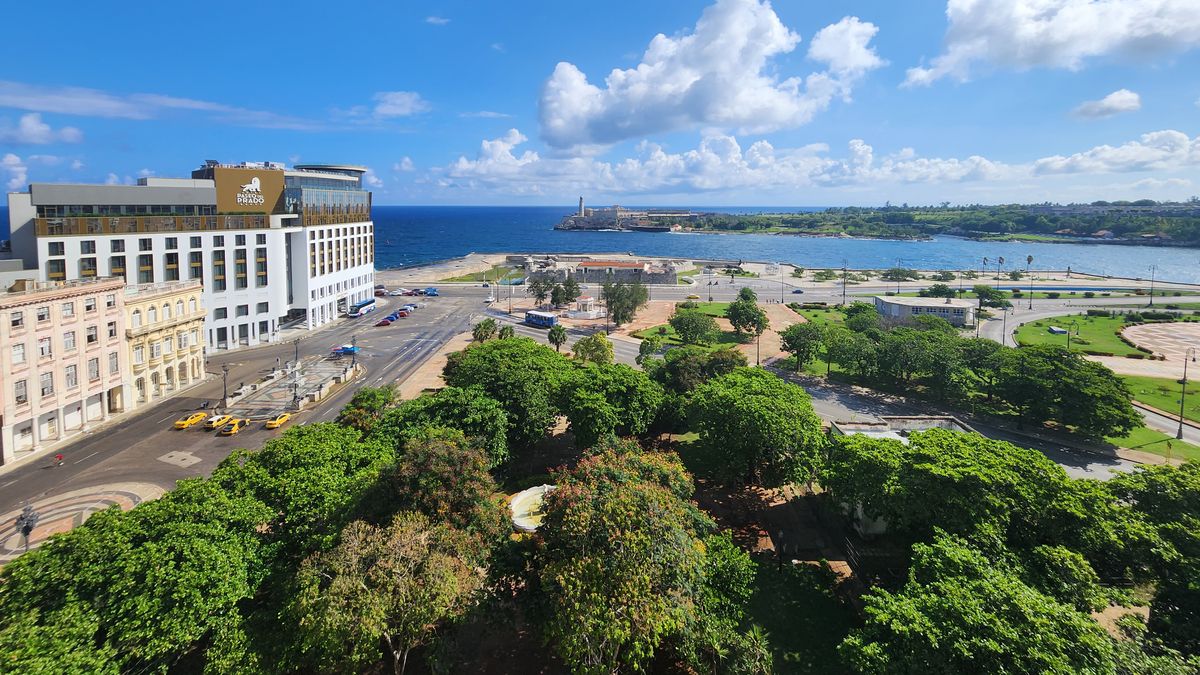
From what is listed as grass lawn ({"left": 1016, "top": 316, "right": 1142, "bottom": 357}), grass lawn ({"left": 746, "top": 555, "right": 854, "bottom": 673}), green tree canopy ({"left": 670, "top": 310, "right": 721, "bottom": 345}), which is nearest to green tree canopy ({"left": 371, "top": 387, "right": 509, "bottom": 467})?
grass lawn ({"left": 746, "top": 555, "right": 854, "bottom": 673})

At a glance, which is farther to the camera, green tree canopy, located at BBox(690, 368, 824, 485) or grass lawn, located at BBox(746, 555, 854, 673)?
green tree canopy, located at BBox(690, 368, 824, 485)

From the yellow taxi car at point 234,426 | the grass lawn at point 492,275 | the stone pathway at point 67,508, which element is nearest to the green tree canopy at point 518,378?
the yellow taxi car at point 234,426

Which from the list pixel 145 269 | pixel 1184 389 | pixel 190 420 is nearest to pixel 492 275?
pixel 145 269

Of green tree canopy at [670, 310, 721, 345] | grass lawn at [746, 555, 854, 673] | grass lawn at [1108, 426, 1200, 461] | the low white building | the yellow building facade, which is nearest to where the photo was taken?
grass lawn at [746, 555, 854, 673]

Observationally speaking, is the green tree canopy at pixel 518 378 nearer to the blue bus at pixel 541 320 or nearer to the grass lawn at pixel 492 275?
the blue bus at pixel 541 320

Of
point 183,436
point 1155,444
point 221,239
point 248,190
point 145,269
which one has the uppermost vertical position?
point 248,190

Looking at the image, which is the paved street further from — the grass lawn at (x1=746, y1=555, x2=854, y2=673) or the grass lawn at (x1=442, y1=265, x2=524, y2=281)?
the grass lawn at (x1=442, y1=265, x2=524, y2=281)

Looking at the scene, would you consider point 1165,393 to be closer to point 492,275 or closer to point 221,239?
point 221,239
